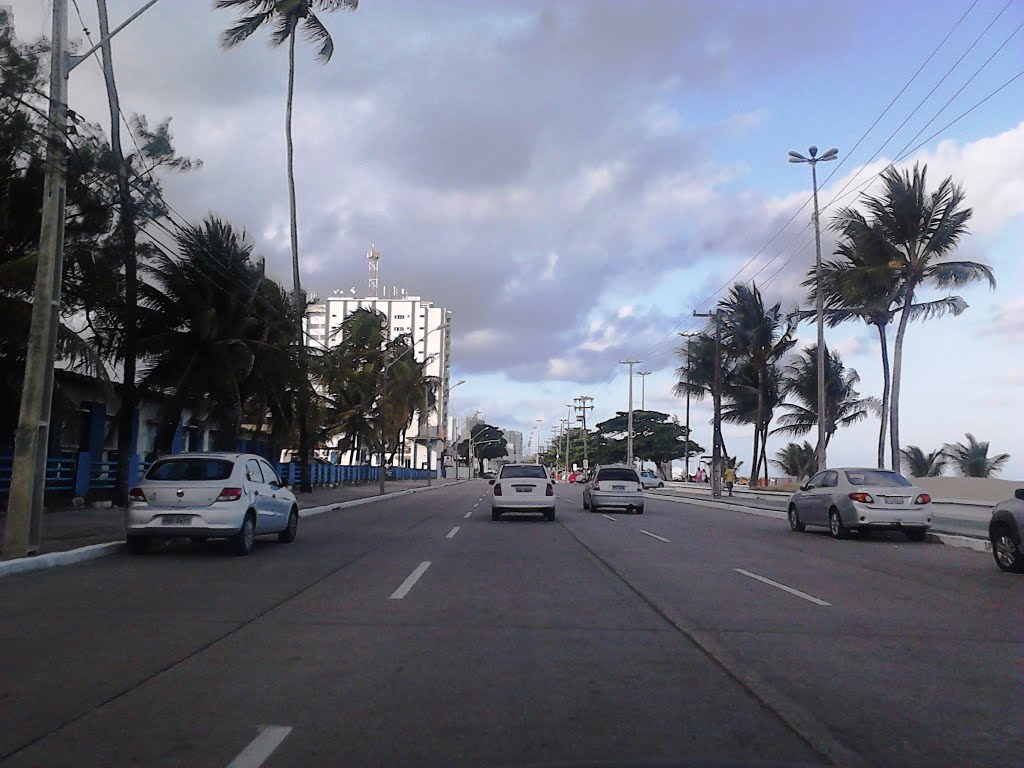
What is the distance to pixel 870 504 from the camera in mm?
18969

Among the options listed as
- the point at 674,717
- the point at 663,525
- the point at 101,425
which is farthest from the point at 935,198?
the point at 674,717

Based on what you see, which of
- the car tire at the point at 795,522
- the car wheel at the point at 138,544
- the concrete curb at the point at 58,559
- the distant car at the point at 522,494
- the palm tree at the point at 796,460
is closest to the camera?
the concrete curb at the point at 58,559

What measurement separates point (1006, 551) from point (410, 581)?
869 centimetres

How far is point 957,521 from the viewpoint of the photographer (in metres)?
24.9

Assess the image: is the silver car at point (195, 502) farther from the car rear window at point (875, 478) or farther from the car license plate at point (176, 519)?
the car rear window at point (875, 478)

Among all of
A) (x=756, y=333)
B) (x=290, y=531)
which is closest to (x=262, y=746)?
(x=290, y=531)

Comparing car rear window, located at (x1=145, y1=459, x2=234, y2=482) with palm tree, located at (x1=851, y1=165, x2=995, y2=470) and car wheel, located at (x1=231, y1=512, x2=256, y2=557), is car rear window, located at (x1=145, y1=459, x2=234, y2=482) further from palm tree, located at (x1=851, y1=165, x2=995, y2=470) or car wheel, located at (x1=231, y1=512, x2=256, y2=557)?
palm tree, located at (x1=851, y1=165, x2=995, y2=470)

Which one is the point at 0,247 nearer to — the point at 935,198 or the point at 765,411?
the point at 935,198

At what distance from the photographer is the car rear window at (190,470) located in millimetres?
14344

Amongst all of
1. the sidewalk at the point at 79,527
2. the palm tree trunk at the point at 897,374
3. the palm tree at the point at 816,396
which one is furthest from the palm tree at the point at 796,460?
the sidewalk at the point at 79,527

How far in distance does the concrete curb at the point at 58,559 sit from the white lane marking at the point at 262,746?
26.7 ft

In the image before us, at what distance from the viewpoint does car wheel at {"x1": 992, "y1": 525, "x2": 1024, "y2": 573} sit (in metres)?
13.2

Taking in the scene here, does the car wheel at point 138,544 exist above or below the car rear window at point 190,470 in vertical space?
below

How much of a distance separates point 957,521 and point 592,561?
49.6 ft
